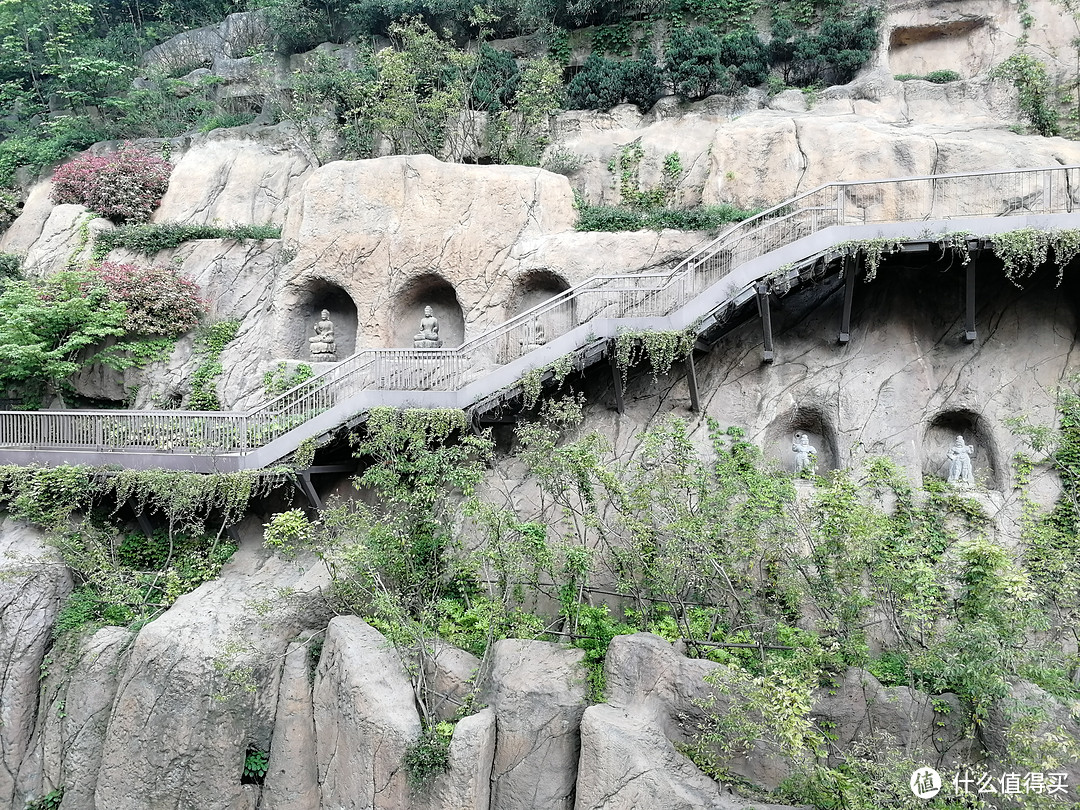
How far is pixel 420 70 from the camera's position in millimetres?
23109

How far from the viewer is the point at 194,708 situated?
13492mm

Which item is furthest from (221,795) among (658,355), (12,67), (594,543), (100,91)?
(12,67)

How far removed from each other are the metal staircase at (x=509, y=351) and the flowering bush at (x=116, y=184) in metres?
10.00

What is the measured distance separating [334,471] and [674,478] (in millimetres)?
7374

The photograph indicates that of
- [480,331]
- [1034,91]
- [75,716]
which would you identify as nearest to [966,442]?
[1034,91]

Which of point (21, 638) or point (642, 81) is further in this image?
point (642, 81)

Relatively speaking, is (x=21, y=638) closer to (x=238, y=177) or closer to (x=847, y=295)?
(x=238, y=177)

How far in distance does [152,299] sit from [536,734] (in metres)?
15.2

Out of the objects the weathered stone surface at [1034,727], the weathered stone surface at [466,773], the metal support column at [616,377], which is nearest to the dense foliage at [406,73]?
the metal support column at [616,377]

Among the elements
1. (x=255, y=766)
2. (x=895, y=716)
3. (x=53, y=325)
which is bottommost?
(x=255, y=766)

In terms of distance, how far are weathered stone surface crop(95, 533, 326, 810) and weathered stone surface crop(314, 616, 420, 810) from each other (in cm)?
132

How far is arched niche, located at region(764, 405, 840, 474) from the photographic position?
53.1ft

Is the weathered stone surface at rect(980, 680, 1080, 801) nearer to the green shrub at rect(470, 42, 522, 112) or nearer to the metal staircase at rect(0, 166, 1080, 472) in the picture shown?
the metal staircase at rect(0, 166, 1080, 472)

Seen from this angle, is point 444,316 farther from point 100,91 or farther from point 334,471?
point 100,91
